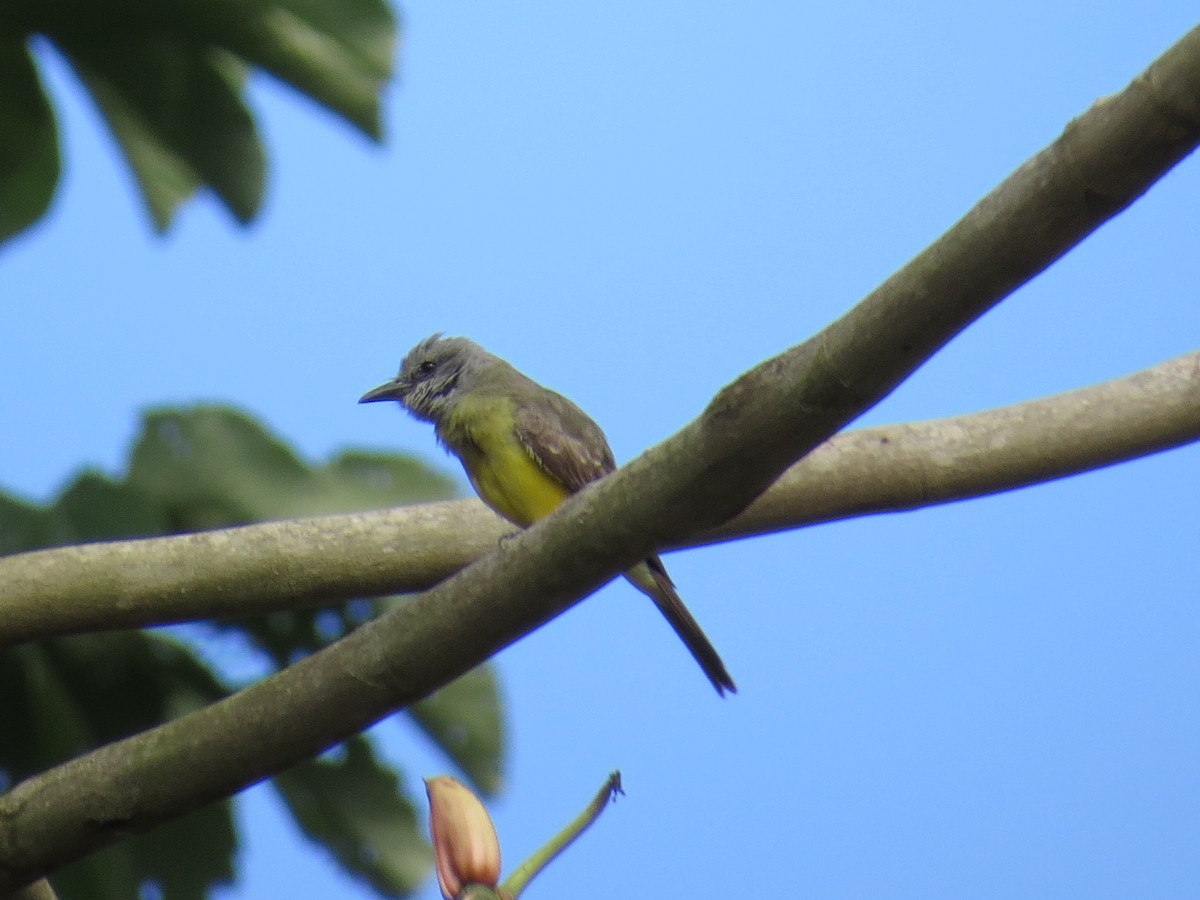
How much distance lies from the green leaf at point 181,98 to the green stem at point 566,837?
4.19 m

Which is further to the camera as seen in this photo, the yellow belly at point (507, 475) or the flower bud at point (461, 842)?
the yellow belly at point (507, 475)

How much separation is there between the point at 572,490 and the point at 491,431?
273mm

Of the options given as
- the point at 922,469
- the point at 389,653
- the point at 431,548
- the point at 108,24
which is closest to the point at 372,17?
the point at 108,24

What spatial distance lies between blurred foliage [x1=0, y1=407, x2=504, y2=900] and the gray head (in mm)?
255

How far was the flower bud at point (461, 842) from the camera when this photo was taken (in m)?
1.13

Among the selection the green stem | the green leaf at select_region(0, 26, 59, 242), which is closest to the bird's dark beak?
the green leaf at select_region(0, 26, 59, 242)

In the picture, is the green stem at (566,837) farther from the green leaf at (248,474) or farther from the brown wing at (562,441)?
the green leaf at (248,474)

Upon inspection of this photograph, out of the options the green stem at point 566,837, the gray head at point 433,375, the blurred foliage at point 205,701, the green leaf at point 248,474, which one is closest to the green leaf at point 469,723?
the blurred foliage at point 205,701

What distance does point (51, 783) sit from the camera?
2.15 m

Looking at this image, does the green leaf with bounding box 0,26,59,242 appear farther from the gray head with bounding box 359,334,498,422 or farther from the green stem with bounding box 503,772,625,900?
the green stem with bounding box 503,772,625,900

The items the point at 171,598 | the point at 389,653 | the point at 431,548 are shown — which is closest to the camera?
the point at 389,653

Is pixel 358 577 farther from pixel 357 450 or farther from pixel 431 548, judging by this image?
pixel 357 450

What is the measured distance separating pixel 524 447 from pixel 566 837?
7.99 feet

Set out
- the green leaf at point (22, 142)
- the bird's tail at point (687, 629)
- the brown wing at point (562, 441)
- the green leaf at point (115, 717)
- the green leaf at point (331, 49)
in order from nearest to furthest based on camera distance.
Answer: the bird's tail at point (687, 629) < the brown wing at point (562, 441) < the green leaf at point (115, 717) < the green leaf at point (331, 49) < the green leaf at point (22, 142)
